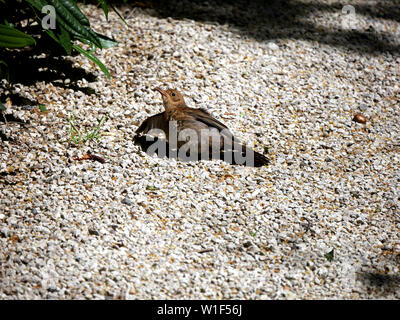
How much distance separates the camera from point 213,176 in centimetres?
369

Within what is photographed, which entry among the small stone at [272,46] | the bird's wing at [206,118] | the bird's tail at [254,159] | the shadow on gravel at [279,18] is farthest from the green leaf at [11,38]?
the small stone at [272,46]

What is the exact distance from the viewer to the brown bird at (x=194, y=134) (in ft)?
12.2

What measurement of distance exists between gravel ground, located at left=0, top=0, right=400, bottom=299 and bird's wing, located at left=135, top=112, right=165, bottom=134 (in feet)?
0.47

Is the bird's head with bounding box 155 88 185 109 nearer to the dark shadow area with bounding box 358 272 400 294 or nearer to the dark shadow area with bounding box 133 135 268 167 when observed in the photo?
the dark shadow area with bounding box 133 135 268 167

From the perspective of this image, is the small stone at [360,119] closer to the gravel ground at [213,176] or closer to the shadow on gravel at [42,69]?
the gravel ground at [213,176]

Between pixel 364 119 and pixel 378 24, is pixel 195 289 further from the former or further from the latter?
pixel 378 24

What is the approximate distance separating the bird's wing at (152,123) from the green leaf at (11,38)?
0.95 meters

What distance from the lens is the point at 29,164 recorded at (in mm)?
3549

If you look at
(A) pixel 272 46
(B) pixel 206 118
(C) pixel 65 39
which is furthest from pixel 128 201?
(A) pixel 272 46

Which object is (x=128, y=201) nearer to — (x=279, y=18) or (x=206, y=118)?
(x=206, y=118)

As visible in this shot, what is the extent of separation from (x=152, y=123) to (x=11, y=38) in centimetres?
109

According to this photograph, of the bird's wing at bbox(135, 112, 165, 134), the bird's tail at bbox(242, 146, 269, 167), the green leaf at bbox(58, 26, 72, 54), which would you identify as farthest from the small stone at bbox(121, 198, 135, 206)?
the green leaf at bbox(58, 26, 72, 54)

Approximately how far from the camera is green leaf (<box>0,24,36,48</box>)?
346cm
